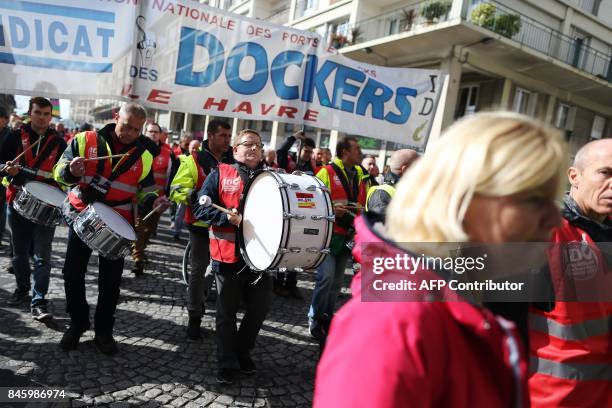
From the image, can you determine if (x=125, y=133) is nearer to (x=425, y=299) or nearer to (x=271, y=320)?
(x=271, y=320)

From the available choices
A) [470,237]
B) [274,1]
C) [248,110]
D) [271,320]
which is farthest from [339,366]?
[274,1]

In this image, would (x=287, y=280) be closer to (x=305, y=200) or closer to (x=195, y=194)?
(x=195, y=194)

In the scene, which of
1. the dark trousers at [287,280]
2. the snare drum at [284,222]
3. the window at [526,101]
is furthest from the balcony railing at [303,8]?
the snare drum at [284,222]

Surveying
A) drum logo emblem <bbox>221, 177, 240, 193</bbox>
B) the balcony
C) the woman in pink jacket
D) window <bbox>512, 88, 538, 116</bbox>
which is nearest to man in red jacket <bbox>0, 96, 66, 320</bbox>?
drum logo emblem <bbox>221, 177, 240, 193</bbox>

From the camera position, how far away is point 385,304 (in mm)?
896

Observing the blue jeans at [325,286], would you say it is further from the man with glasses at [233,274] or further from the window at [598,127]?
the window at [598,127]

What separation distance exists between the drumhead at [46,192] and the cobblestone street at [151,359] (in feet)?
3.65

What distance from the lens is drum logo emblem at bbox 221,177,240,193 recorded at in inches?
136

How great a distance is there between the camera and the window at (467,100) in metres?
14.9

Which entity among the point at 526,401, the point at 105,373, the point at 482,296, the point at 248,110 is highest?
the point at 248,110

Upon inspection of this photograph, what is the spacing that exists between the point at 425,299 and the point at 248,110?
428cm

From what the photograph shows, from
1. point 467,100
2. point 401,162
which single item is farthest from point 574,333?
point 467,100

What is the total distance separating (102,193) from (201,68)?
1833 mm

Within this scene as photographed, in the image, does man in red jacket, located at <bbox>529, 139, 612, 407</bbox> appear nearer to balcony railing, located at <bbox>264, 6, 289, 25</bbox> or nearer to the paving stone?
the paving stone
